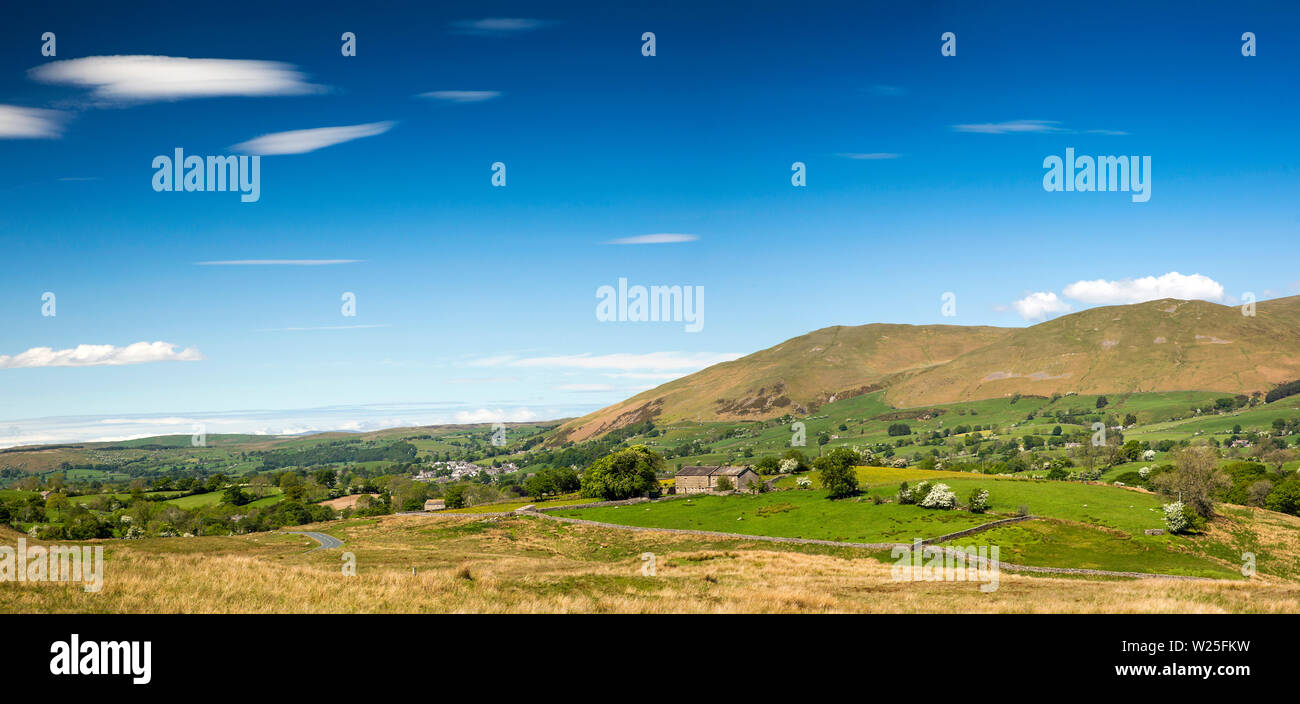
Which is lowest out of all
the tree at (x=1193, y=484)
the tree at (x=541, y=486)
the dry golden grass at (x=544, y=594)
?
the tree at (x=541, y=486)

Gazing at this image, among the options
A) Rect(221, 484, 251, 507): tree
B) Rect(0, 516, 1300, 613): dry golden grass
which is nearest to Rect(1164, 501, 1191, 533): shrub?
Rect(0, 516, 1300, 613): dry golden grass

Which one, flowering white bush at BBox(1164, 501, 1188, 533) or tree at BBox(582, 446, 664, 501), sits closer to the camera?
flowering white bush at BBox(1164, 501, 1188, 533)

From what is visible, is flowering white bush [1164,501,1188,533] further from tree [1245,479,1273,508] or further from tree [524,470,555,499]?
tree [524,470,555,499]

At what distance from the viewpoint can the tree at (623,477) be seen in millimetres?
136000

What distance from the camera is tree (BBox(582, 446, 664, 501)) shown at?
446ft

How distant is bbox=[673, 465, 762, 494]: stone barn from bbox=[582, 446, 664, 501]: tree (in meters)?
11.9

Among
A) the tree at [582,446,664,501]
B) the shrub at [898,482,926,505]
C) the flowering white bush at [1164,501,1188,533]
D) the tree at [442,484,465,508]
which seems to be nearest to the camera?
the flowering white bush at [1164,501,1188,533]

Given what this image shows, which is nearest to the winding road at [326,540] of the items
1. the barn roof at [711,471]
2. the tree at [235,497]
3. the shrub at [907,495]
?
the barn roof at [711,471]

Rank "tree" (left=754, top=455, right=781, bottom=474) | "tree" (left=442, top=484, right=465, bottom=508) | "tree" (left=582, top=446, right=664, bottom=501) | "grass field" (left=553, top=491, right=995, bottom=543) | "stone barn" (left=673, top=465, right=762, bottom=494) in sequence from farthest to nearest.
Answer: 1. "tree" (left=754, top=455, right=781, bottom=474)
2. "tree" (left=442, top=484, right=465, bottom=508)
3. "stone barn" (left=673, top=465, right=762, bottom=494)
4. "tree" (left=582, top=446, right=664, bottom=501)
5. "grass field" (left=553, top=491, right=995, bottom=543)

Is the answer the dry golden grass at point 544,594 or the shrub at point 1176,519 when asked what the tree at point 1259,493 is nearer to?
the shrub at point 1176,519

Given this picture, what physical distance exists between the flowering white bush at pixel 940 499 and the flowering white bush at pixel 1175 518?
26.0 m
